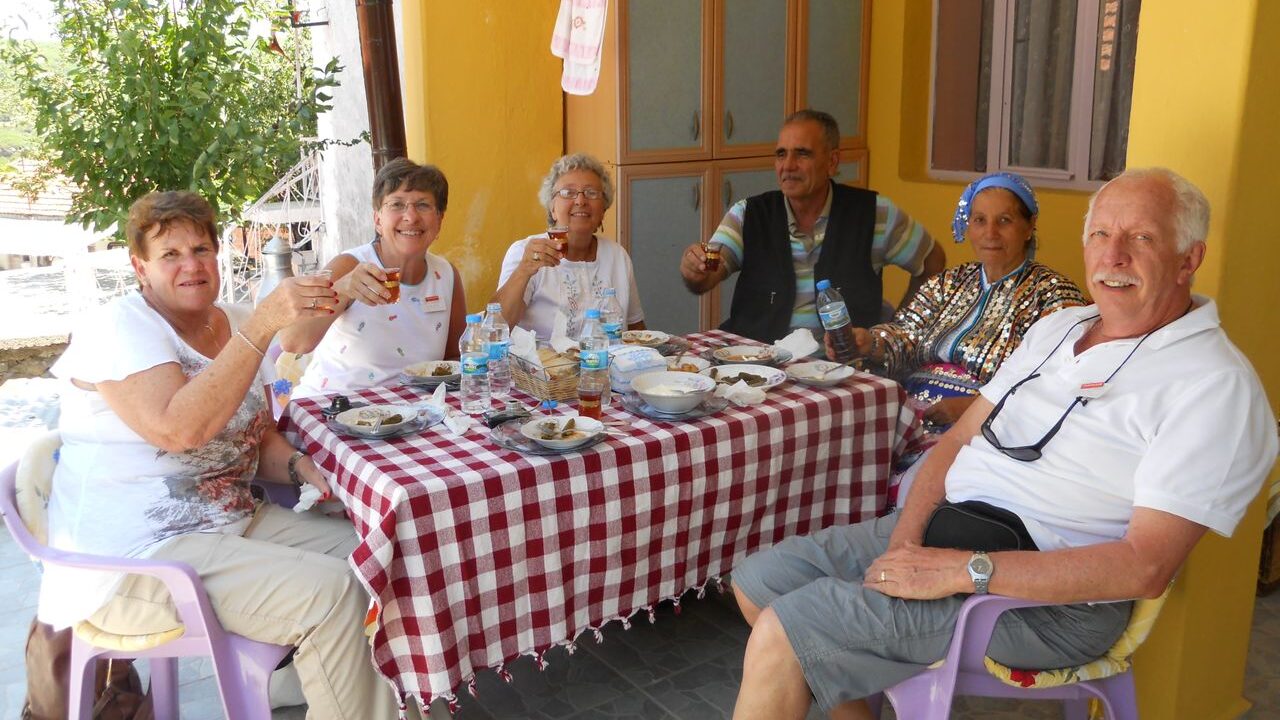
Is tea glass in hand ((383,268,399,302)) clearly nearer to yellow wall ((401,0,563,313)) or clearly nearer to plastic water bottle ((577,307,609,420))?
plastic water bottle ((577,307,609,420))

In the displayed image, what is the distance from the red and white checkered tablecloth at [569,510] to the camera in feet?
6.63

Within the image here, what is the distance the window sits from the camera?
4.45 meters

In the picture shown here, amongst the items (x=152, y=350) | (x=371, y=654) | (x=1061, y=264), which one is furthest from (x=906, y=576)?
(x=1061, y=264)

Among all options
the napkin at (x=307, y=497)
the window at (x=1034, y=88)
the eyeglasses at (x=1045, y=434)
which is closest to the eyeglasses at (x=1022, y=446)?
the eyeglasses at (x=1045, y=434)

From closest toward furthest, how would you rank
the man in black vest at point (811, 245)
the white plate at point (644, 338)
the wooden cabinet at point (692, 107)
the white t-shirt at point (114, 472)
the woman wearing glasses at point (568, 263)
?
1. the white t-shirt at point (114, 472)
2. the white plate at point (644, 338)
3. the woman wearing glasses at point (568, 263)
4. the man in black vest at point (811, 245)
5. the wooden cabinet at point (692, 107)

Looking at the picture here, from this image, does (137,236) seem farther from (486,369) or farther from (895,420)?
(895,420)

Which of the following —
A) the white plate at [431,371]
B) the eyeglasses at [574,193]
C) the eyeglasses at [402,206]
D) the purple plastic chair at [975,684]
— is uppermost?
the eyeglasses at [574,193]

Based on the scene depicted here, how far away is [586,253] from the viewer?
11.7 ft

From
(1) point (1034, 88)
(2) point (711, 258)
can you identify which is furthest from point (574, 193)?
(1) point (1034, 88)

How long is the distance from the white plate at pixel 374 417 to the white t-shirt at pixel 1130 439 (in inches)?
51.7

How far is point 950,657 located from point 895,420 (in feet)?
3.17

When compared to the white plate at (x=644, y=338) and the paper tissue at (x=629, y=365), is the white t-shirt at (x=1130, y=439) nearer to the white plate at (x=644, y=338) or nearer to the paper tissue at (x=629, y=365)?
the paper tissue at (x=629, y=365)

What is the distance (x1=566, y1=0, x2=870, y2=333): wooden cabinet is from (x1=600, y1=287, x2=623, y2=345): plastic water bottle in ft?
4.61

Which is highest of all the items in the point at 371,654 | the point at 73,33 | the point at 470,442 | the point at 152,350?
the point at 73,33
